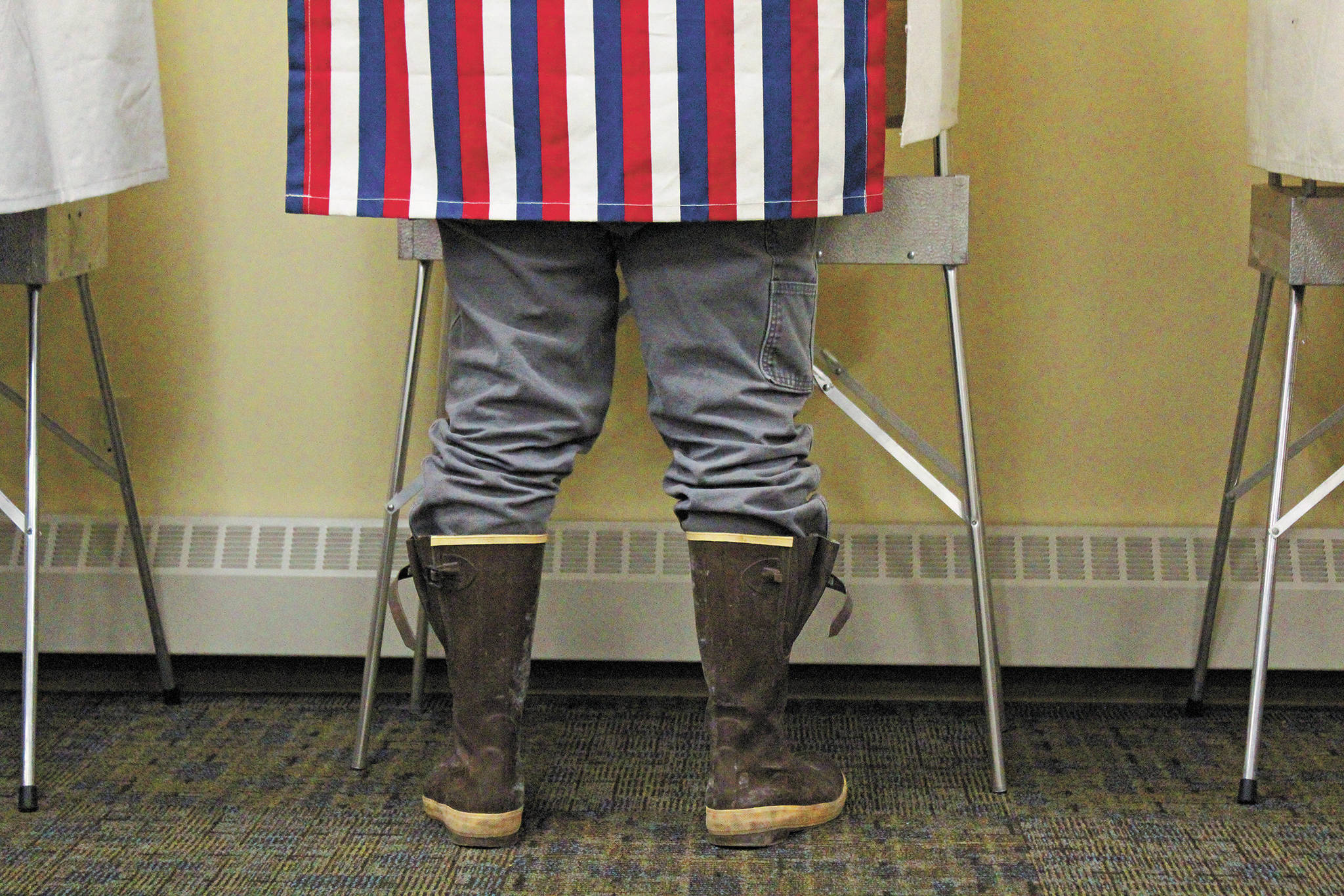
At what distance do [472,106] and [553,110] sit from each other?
0.07 meters

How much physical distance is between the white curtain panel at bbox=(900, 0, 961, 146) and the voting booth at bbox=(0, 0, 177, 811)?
0.77 meters

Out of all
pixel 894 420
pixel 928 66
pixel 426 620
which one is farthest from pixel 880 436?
pixel 426 620

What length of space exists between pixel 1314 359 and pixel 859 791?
0.84 meters

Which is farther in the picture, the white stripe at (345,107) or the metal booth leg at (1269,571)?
the metal booth leg at (1269,571)

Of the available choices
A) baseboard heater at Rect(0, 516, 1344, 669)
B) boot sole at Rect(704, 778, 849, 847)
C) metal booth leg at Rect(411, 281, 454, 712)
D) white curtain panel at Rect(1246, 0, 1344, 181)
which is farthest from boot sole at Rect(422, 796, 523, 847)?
white curtain panel at Rect(1246, 0, 1344, 181)

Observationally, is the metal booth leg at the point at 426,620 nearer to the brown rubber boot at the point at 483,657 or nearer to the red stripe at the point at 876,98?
the brown rubber boot at the point at 483,657

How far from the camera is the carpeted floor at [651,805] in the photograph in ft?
4.00

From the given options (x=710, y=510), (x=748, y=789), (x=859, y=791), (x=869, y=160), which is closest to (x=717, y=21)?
(x=869, y=160)

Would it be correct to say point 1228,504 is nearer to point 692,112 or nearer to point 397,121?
point 692,112

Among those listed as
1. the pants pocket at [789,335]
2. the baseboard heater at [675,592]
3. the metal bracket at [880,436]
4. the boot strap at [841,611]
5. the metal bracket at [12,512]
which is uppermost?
the pants pocket at [789,335]

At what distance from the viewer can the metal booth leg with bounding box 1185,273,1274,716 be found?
1563mm

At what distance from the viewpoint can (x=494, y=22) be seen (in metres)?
1.10

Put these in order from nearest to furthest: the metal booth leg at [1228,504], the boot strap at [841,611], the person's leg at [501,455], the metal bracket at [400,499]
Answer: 1. the person's leg at [501,455]
2. the boot strap at [841,611]
3. the metal bracket at [400,499]
4. the metal booth leg at [1228,504]

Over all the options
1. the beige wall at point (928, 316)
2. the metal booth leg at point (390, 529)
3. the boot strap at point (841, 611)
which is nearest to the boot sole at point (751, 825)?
the boot strap at point (841, 611)
